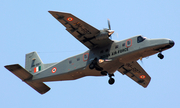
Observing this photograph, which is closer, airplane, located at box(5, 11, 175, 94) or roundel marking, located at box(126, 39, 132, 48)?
airplane, located at box(5, 11, 175, 94)

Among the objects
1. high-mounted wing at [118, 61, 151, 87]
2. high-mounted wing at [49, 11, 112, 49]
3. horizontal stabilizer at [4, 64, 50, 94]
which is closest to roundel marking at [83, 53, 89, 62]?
high-mounted wing at [49, 11, 112, 49]

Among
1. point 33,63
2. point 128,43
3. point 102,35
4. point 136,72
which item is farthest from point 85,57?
point 33,63

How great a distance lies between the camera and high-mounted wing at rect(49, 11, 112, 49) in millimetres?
30188

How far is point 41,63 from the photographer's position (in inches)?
1468

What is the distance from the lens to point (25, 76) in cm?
3553

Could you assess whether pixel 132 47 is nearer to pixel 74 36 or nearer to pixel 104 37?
pixel 104 37

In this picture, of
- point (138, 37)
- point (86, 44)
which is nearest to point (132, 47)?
point (138, 37)

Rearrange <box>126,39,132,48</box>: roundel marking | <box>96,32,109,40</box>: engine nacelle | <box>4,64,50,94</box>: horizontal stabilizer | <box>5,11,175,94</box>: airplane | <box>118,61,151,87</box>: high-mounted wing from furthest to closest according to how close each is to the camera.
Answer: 1. <box>118,61,151,87</box>: high-mounted wing
2. <box>4,64,50,94</box>: horizontal stabilizer
3. <box>96,32,109,40</box>: engine nacelle
4. <box>126,39,132,48</box>: roundel marking
5. <box>5,11,175,94</box>: airplane

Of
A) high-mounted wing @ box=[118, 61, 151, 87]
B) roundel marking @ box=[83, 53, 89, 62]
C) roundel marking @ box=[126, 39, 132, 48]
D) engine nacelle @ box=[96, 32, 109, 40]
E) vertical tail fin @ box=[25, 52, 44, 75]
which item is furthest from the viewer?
vertical tail fin @ box=[25, 52, 44, 75]

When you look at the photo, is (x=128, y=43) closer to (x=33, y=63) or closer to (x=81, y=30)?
(x=81, y=30)

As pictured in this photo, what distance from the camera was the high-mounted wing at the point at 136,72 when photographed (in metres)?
35.3

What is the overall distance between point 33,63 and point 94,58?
865 cm

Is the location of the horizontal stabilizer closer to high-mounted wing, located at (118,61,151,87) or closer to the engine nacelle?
high-mounted wing, located at (118,61,151,87)

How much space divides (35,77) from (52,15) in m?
8.77
